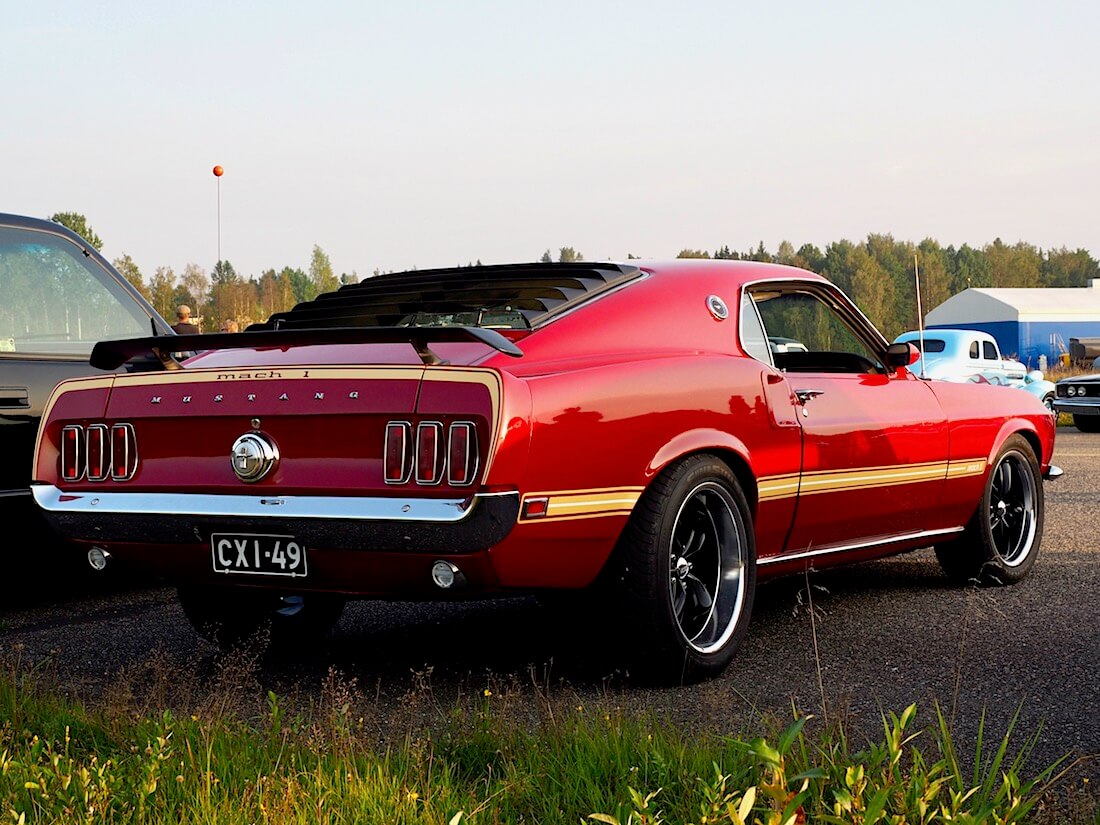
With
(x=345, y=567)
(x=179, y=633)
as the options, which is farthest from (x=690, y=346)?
(x=179, y=633)

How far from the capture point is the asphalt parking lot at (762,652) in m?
4.41

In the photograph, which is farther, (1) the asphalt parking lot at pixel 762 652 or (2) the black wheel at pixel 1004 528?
(2) the black wheel at pixel 1004 528

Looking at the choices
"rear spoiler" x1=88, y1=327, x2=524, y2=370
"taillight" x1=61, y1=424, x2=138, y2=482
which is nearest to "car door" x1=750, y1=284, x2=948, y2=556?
"rear spoiler" x1=88, y1=327, x2=524, y2=370

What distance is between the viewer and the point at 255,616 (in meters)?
5.57

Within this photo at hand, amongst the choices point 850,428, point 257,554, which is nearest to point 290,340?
point 257,554

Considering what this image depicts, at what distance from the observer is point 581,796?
10.5 feet

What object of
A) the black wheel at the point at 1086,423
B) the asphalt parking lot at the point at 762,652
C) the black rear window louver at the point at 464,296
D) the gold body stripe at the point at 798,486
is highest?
the black rear window louver at the point at 464,296

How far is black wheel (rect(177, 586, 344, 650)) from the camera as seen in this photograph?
5.45 meters

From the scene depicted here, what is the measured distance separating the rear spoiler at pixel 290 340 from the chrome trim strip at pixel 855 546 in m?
1.58

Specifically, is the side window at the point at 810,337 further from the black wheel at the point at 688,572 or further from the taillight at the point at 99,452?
the taillight at the point at 99,452

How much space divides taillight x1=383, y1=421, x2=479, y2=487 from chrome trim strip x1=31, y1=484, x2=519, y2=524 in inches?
2.5

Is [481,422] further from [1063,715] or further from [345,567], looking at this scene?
[1063,715]

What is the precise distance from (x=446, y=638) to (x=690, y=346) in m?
1.57

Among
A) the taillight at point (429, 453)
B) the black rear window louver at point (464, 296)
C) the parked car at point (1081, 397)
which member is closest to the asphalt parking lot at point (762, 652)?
the taillight at point (429, 453)
